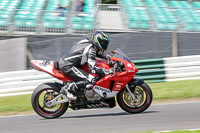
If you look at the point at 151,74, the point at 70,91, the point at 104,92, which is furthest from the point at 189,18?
the point at 70,91

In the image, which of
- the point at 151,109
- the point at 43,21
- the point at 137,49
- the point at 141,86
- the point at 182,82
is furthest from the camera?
the point at 43,21

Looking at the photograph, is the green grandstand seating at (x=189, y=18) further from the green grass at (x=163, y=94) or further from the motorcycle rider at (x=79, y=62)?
the motorcycle rider at (x=79, y=62)

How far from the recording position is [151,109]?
24.9 ft

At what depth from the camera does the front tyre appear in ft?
23.1

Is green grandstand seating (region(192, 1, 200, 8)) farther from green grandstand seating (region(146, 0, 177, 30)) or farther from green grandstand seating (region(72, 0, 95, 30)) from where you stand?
green grandstand seating (region(72, 0, 95, 30))

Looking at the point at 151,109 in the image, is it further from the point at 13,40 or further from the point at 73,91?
the point at 13,40

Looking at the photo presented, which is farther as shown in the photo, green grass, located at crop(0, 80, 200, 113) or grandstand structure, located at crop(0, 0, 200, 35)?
grandstand structure, located at crop(0, 0, 200, 35)

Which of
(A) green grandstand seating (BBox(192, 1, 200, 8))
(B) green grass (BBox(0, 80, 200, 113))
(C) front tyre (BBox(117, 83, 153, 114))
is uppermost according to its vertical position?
(A) green grandstand seating (BBox(192, 1, 200, 8))

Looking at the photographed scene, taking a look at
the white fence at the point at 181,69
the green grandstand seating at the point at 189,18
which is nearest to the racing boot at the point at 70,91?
the white fence at the point at 181,69

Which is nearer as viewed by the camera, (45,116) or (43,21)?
(45,116)

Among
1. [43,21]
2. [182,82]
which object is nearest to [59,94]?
[182,82]

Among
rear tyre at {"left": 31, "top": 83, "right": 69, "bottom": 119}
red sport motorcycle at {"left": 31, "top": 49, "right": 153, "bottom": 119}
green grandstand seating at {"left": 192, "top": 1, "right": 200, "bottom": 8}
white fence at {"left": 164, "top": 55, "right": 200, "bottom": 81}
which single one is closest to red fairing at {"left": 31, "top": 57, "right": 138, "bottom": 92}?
red sport motorcycle at {"left": 31, "top": 49, "right": 153, "bottom": 119}

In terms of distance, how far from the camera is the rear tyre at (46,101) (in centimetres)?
721

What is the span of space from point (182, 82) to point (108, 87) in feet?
13.2
